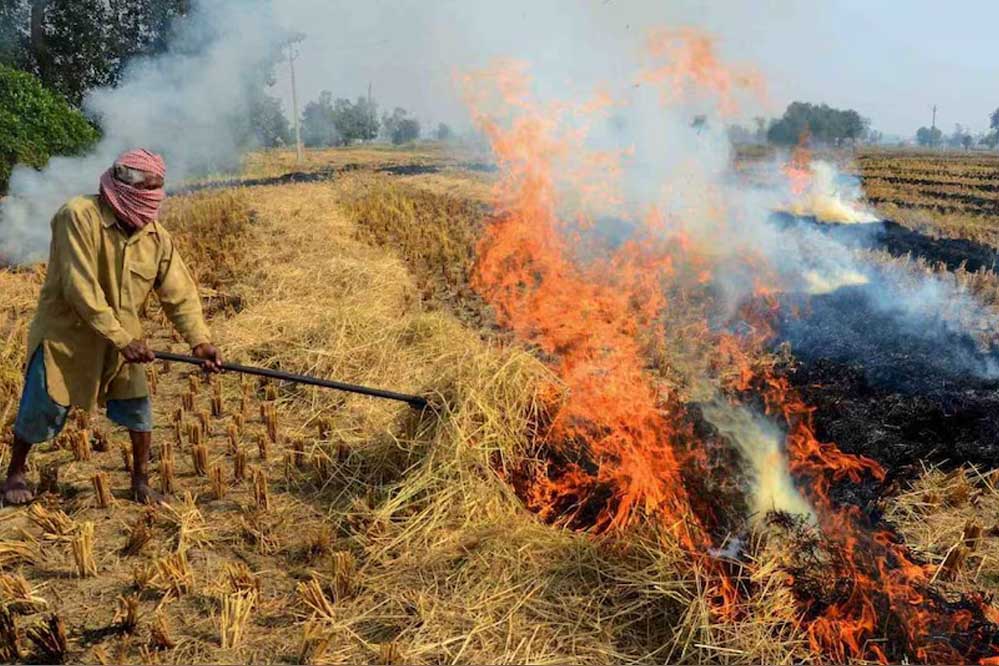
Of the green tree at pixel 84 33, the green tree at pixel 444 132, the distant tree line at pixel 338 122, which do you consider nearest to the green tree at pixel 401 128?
the distant tree line at pixel 338 122

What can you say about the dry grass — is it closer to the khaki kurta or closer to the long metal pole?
the long metal pole

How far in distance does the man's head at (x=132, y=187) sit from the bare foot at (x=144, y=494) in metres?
1.47

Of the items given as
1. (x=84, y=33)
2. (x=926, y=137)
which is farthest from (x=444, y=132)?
(x=926, y=137)

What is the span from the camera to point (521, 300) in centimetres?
835

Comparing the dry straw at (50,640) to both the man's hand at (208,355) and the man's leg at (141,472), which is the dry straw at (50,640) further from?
the man's hand at (208,355)

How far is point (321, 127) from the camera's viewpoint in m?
59.6

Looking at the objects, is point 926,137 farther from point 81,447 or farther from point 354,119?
point 81,447

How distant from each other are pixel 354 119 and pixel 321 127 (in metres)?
3.23

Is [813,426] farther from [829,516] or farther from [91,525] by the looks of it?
[91,525]

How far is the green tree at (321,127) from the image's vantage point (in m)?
58.9

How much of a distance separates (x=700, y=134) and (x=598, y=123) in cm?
251

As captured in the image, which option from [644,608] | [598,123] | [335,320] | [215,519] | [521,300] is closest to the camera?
[644,608]

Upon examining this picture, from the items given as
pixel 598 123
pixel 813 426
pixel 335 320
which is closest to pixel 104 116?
pixel 335 320

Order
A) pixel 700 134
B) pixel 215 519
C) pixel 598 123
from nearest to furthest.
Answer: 1. pixel 215 519
2. pixel 598 123
3. pixel 700 134
